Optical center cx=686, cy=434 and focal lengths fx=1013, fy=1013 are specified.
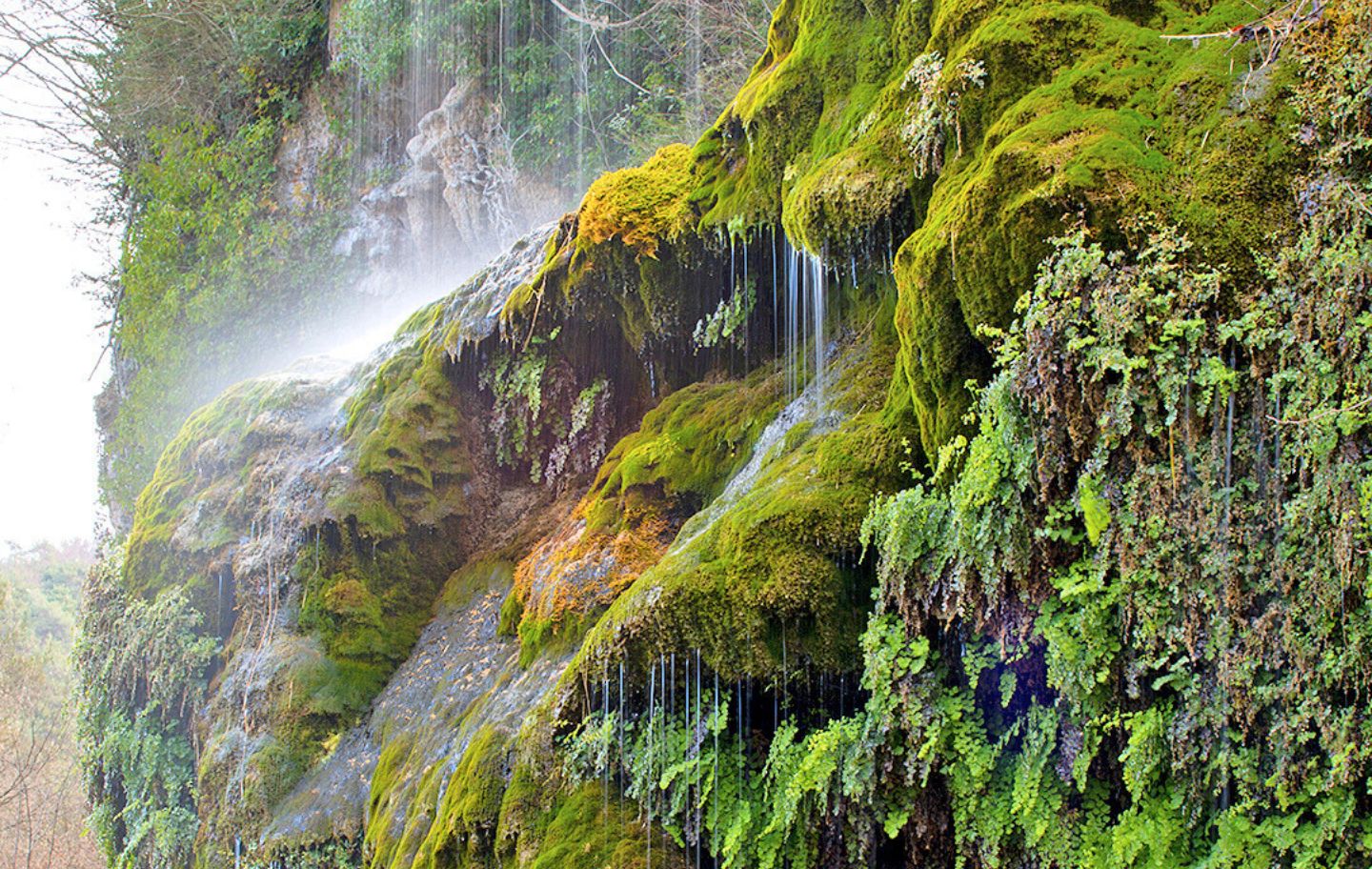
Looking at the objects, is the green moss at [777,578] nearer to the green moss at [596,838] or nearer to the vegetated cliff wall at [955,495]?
the vegetated cliff wall at [955,495]

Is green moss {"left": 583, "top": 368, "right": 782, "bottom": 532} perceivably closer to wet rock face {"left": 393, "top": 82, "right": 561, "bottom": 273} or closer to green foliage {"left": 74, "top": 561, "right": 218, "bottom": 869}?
green foliage {"left": 74, "top": 561, "right": 218, "bottom": 869}

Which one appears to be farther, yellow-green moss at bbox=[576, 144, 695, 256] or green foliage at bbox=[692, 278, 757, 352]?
yellow-green moss at bbox=[576, 144, 695, 256]

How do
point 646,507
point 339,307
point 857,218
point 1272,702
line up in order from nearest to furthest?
1. point 1272,702
2. point 857,218
3. point 646,507
4. point 339,307

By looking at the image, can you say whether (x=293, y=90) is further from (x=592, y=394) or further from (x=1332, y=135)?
(x=1332, y=135)

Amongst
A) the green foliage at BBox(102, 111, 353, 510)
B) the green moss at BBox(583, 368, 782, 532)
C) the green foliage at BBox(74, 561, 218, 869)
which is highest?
the green foliage at BBox(102, 111, 353, 510)

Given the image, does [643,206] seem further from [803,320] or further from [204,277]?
[204,277]

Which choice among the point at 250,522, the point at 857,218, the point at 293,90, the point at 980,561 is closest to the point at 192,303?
the point at 293,90

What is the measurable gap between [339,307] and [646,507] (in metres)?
13.7

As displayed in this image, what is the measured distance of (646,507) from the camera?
7172 millimetres

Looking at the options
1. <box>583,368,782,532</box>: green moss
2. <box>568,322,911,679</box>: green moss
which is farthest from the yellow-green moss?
<box>568,322,911,679</box>: green moss

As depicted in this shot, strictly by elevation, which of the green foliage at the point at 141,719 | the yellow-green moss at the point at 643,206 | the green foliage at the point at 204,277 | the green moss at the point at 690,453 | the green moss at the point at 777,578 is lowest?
the green foliage at the point at 141,719

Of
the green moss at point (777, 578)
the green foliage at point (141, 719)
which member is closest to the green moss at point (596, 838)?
the green moss at point (777, 578)

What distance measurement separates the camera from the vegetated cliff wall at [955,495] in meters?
3.70

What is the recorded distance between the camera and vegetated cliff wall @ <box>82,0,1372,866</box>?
12.1ft
